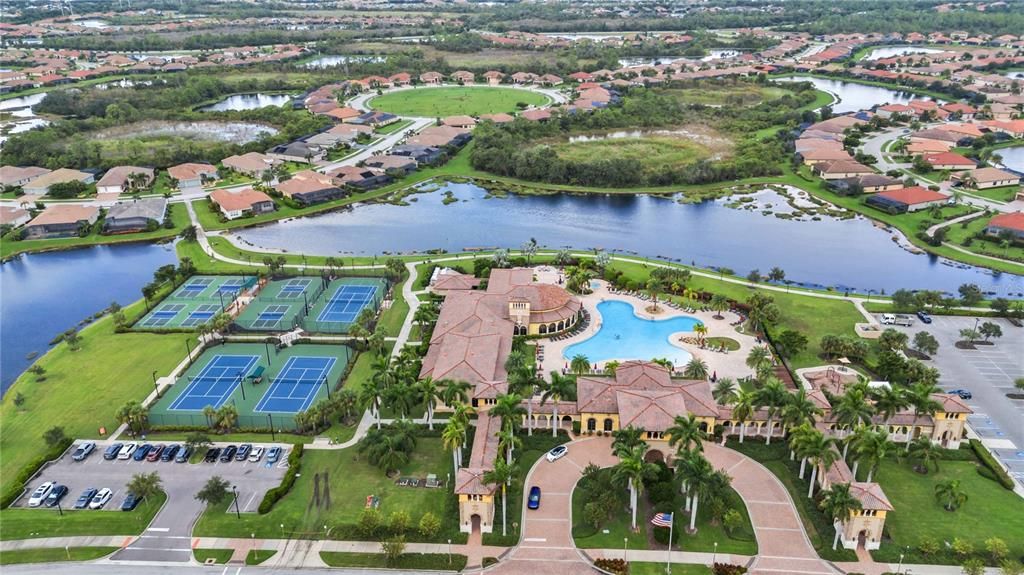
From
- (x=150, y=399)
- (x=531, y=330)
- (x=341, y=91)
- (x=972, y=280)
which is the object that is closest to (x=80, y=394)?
(x=150, y=399)

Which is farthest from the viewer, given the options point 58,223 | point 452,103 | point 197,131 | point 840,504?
point 452,103

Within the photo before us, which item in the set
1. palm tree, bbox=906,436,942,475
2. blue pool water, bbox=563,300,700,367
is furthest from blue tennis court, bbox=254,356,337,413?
palm tree, bbox=906,436,942,475

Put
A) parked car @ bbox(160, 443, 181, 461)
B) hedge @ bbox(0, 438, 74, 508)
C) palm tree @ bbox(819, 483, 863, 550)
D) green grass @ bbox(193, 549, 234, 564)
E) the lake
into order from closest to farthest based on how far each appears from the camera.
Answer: palm tree @ bbox(819, 483, 863, 550)
green grass @ bbox(193, 549, 234, 564)
hedge @ bbox(0, 438, 74, 508)
parked car @ bbox(160, 443, 181, 461)
the lake

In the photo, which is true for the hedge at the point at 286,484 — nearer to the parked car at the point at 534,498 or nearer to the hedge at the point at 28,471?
the parked car at the point at 534,498

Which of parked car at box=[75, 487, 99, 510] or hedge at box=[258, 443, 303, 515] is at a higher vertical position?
parked car at box=[75, 487, 99, 510]

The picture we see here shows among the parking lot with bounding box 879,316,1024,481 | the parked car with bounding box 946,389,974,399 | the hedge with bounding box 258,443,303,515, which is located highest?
the hedge with bounding box 258,443,303,515

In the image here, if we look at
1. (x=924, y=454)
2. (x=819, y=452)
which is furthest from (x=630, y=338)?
(x=924, y=454)

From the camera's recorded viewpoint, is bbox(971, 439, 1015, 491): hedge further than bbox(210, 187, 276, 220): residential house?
No

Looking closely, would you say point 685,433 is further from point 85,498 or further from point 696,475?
point 85,498

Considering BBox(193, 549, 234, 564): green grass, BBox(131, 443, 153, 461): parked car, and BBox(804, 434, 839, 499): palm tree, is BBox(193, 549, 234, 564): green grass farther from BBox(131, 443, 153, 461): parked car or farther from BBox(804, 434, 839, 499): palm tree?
BBox(804, 434, 839, 499): palm tree
